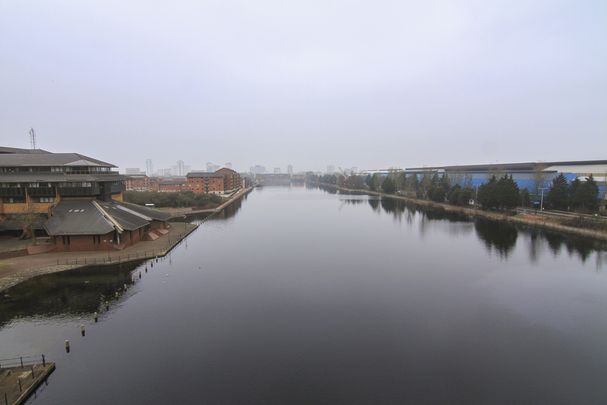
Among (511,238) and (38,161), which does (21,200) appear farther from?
(511,238)

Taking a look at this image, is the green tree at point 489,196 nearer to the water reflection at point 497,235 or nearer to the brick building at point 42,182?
the water reflection at point 497,235

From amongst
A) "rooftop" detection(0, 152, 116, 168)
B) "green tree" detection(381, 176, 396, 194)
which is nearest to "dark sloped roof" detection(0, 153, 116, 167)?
"rooftop" detection(0, 152, 116, 168)

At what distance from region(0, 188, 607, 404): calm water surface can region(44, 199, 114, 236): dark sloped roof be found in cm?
347

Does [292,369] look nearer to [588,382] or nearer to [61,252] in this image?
[588,382]

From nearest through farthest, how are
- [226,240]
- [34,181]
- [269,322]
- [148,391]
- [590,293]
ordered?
1. [148,391]
2. [269,322]
3. [590,293]
4. [34,181]
5. [226,240]

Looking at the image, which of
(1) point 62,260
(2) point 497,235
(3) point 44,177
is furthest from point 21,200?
(2) point 497,235

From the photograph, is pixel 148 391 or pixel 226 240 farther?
pixel 226 240

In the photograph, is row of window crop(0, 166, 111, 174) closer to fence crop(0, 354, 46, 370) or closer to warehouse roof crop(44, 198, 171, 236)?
warehouse roof crop(44, 198, 171, 236)

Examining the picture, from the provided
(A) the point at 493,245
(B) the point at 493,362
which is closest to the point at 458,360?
(B) the point at 493,362

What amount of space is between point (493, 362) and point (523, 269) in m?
9.27

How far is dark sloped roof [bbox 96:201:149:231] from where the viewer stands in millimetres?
17959

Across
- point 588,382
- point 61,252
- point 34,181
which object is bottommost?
point 588,382

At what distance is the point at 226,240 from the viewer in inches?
859

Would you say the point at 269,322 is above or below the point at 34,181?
below
